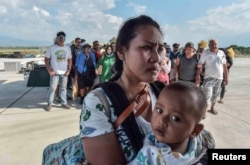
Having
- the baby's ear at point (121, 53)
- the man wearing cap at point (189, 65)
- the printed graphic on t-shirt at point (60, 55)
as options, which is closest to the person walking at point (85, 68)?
the printed graphic on t-shirt at point (60, 55)

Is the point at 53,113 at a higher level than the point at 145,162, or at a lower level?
lower

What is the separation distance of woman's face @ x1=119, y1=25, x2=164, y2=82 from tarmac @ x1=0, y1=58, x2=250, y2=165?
315 centimetres

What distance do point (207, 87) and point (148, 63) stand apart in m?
5.39

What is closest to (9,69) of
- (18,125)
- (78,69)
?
(78,69)

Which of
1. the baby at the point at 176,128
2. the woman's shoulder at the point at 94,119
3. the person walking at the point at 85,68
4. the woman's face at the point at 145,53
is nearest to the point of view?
the baby at the point at 176,128

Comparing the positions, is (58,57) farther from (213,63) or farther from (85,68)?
(213,63)

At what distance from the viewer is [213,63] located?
6.57m

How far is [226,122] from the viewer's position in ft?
20.8

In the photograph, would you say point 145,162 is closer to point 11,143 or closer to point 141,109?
point 141,109

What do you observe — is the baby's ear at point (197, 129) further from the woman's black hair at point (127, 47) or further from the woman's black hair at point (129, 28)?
the woman's black hair at point (129, 28)

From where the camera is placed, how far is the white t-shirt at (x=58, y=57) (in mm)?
7121

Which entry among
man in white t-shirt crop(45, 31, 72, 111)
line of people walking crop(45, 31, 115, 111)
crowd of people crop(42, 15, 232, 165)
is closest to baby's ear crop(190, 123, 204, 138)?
crowd of people crop(42, 15, 232, 165)

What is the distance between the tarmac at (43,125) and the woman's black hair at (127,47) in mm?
2980

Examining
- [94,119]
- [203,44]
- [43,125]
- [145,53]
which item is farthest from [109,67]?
[94,119]
